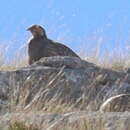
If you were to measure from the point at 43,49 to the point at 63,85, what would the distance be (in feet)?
10.1

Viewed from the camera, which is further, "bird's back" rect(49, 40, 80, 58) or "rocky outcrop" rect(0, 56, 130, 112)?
"bird's back" rect(49, 40, 80, 58)

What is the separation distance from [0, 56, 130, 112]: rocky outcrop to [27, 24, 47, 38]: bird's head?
3.15m

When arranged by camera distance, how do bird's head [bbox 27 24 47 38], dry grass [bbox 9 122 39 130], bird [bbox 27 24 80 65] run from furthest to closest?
bird's head [bbox 27 24 47 38] → bird [bbox 27 24 80 65] → dry grass [bbox 9 122 39 130]

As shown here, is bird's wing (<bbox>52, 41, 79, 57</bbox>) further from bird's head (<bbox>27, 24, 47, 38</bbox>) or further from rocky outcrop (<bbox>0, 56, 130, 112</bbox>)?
rocky outcrop (<bbox>0, 56, 130, 112</bbox>)

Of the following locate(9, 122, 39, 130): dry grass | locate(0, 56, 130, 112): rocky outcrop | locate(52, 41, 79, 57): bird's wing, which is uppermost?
locate(52, 41, 79, 57): bird's wing

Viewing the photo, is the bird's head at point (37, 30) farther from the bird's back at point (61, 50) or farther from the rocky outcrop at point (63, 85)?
the rocky outcrop at point (63, 85)

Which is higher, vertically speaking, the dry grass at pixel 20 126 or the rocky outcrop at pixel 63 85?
the rocky outcrop at pixel 63 85

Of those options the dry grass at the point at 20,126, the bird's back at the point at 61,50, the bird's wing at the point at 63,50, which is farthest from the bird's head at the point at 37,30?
the dry grass at the point at 20,126

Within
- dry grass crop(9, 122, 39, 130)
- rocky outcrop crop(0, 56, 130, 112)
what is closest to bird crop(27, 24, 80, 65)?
rocky outcrop crop(0, 56, 130, 112)

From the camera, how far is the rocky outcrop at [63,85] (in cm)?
639

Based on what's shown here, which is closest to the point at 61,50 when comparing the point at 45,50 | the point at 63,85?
the point at 45,50

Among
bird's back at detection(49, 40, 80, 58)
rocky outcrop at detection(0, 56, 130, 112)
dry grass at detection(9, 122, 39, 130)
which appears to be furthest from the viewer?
bird's back at detection(49, 40, 80, 58)

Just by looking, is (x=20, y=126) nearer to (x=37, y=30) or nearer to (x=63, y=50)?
(x=63, y=50)

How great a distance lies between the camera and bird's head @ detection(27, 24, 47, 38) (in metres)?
10.9
